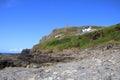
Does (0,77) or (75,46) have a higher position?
(75,46)

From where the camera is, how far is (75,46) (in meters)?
82.4

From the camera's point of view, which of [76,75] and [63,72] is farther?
[63,72]

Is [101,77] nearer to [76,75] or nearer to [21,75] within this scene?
[76,75]

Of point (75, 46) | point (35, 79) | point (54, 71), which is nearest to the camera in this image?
Answer: point (35, 79)

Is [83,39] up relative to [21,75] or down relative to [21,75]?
up

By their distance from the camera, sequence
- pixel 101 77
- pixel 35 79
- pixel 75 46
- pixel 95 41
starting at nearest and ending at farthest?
pixel 101 77, pixel 35 79, pixel 95 41, pixel 75 46

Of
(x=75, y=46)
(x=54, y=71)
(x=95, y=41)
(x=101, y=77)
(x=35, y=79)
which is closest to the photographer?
(x=101, y=77)

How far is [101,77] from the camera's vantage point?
15.4 m

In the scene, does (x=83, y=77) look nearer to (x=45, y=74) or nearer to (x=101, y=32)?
(x=45, y=74)

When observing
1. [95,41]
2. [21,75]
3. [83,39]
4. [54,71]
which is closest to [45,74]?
[54,71]

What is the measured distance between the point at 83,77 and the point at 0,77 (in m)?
6.32

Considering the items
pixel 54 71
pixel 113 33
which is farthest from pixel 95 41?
pixel 54 71

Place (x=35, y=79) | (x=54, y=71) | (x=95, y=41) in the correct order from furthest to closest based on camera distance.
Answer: (x=95, y=41)
(x=54, y=71)
(x=35, y=79)

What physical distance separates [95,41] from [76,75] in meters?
61.4
